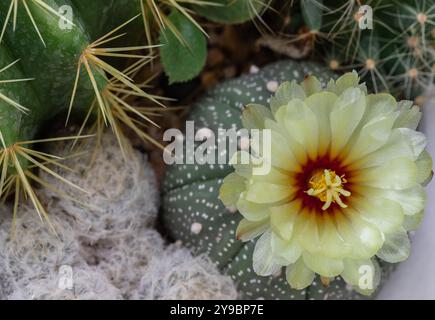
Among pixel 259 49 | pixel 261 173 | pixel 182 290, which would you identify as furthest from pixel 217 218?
pixel 259 49

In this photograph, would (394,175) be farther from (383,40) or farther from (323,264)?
(383,40)

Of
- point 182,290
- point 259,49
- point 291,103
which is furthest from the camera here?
point 259,49

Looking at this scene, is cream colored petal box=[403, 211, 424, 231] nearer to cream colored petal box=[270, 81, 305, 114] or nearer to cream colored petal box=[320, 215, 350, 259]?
cream colored petal box=[320, 215, 350, 259]

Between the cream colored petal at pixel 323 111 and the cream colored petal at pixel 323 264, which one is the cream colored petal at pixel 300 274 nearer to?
the cream colored petal at pixel 323 264

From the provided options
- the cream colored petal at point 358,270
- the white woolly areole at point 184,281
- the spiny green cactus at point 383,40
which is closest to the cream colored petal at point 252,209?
the cream colored petal at point 358,270

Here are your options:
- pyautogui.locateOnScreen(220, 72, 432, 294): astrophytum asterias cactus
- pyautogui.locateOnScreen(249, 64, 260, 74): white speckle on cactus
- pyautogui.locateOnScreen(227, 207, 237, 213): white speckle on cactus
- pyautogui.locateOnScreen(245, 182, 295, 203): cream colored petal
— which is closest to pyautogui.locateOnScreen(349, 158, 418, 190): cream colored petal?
pyautogui.locateOnScreen(220, 72, 432, 294): astrophytum asterias cactus
